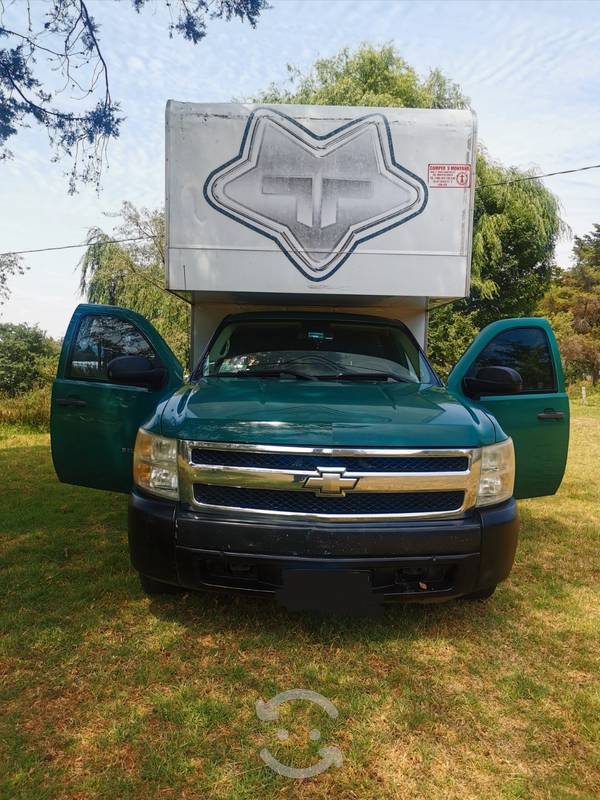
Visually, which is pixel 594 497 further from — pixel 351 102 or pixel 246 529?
pixel 351 102

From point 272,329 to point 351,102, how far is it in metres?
19.5

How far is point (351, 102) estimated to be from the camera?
68.9 feet

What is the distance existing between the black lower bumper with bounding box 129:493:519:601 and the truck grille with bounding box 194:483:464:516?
71 mm

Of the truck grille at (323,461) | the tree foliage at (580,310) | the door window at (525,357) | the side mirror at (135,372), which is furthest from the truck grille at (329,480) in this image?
the tree foliage at (580,310)

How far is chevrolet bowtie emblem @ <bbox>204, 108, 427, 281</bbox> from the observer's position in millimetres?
4168

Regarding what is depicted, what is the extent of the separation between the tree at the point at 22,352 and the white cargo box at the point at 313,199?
1854cm

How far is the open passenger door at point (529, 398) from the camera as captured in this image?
12.8 ft

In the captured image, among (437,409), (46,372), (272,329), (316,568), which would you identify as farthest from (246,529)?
(46,372)

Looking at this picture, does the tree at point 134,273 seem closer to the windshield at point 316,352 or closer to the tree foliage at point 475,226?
the tree foliage at point 475,226

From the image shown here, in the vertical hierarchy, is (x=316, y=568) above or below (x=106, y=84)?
below

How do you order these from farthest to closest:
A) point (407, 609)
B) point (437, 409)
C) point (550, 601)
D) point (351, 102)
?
point (351, 102) < point (550, 601) < point (407, 609) < point (437, 409)

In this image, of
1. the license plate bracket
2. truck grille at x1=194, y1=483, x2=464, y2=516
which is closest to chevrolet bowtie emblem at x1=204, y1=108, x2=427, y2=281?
truck grille at x1=194, y1=483, x2=464, y2=516

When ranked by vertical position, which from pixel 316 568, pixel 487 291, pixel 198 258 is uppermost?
pixel 487 291

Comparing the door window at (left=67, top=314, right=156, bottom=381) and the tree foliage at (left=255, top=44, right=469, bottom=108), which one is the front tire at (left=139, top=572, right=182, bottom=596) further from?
the tree foliage at (left=255, top=44, right=469, bottom=108)
